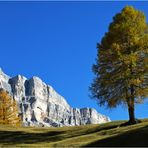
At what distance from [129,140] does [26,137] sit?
1754cm

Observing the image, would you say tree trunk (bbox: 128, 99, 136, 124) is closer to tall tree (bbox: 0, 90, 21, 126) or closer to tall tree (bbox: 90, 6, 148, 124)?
tall tree (bbox: 90, 6, 148, 124)

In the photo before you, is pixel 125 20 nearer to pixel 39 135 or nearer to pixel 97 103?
pixel 97 103

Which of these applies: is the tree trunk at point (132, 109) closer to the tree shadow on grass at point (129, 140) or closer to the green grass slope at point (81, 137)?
the green grass slope at point (81, 137)

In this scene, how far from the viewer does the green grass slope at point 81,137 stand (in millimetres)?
31875

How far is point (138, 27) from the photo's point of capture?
167ft

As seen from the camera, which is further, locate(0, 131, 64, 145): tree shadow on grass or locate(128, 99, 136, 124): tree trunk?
locate(128, 99, 136, 124): tree trunk

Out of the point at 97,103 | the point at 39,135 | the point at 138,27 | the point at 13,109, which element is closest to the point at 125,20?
the point at 138,27

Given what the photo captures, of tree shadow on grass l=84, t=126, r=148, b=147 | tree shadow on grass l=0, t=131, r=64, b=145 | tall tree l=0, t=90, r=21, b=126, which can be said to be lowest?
tree shadow on grass l=84, t=126, r=148, b=147

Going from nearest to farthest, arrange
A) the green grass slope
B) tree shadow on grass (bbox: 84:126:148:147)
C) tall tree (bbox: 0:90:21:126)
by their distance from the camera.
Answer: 1. tree shadow on grass (bbox: 84:126:148:147)
2. the green grass slope
3. tall tree (bbox: 0:90:21:126)

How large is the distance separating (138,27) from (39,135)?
15.8 metres

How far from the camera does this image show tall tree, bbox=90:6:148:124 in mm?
49656

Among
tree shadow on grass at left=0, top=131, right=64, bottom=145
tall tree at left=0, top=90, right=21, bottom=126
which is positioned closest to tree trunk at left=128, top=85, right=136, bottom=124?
tree shadow on grass at left=0, top=131, right=64, bottom=145

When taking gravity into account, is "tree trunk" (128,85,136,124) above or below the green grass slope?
above

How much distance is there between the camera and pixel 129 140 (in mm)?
31547
